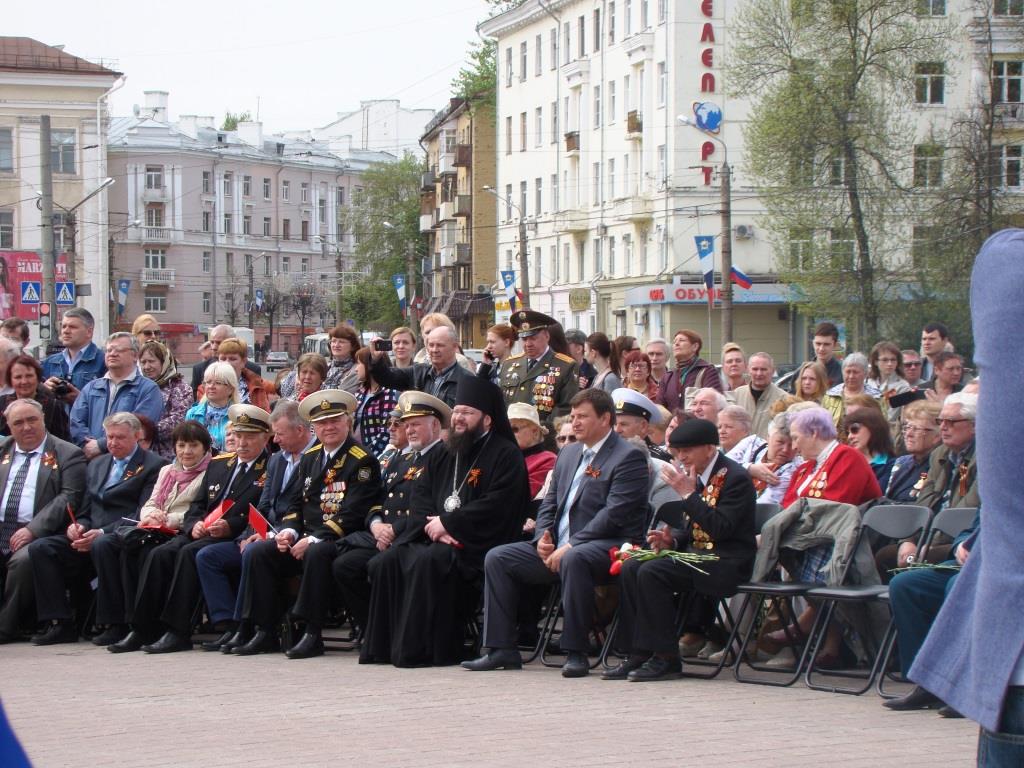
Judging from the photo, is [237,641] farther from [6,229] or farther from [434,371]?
[6,229]

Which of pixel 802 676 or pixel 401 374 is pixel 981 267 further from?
pixel 401 374

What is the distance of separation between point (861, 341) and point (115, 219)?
233 ft

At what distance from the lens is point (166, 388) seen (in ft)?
41.4

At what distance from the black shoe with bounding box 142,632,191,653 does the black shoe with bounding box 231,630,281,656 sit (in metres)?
0.50

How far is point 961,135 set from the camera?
36375mm

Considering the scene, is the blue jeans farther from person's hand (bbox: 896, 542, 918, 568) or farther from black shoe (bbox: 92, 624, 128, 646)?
black shoe (bbox: 92, 624, 128, 646)

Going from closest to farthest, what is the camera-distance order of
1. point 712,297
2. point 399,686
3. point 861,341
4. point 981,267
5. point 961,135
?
point 981,267
point 399,686
point 712,297
point 961,135
point 861,341

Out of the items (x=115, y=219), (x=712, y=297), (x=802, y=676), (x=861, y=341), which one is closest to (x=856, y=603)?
(x=802, y=676)

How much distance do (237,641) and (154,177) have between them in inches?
3813

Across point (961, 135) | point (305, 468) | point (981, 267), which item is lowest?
point (305, 468)

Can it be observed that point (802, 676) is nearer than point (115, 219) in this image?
Yes

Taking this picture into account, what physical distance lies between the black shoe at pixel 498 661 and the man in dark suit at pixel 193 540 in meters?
2.39

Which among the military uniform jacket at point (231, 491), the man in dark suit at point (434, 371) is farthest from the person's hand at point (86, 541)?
the man in dark suit at point (434, 371)

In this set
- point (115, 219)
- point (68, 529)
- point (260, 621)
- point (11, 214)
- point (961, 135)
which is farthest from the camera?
point (115, 219)
